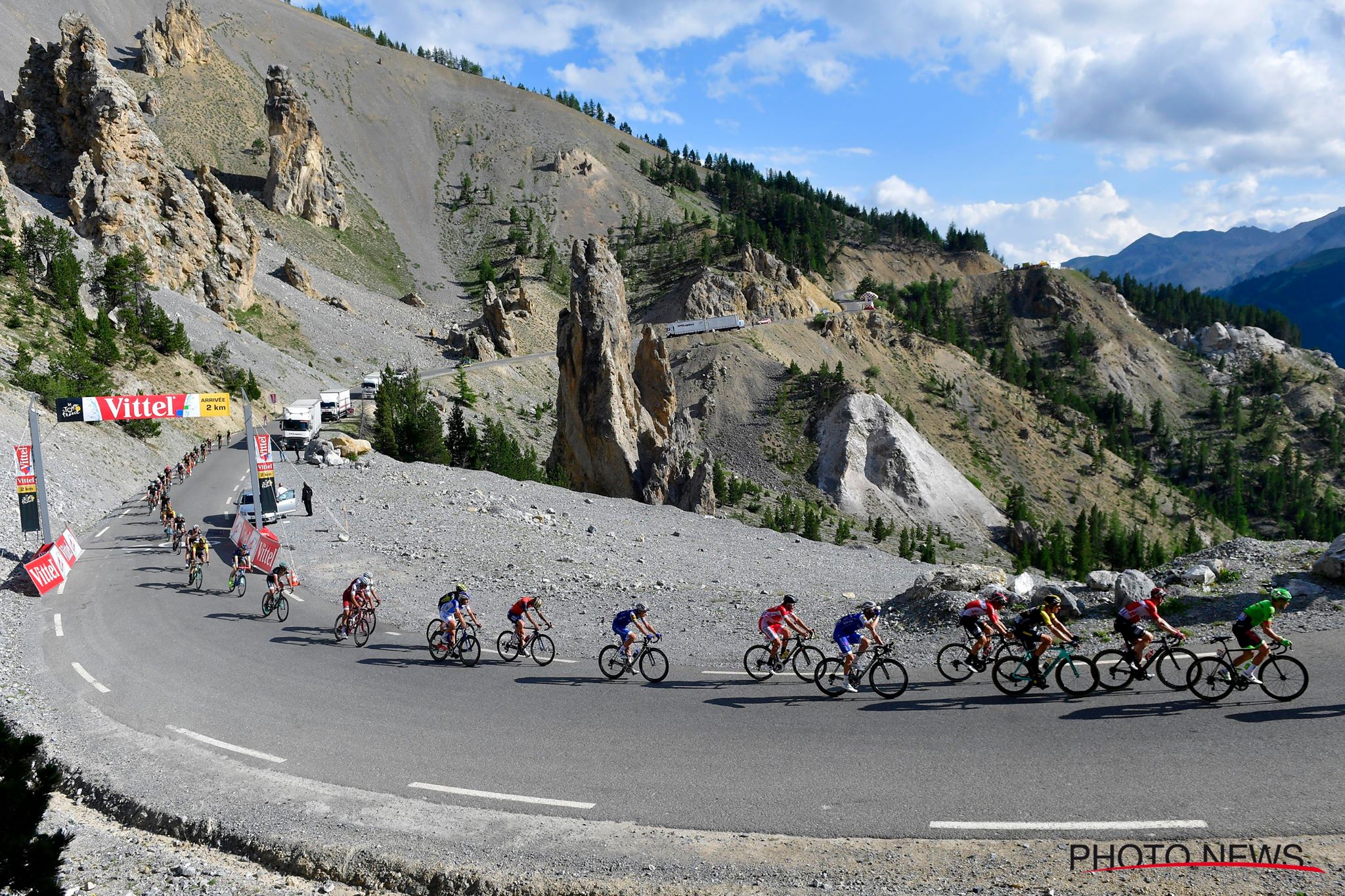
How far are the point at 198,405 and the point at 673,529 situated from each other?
2230 cm

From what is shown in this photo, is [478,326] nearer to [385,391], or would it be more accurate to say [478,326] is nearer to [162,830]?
[385,391]

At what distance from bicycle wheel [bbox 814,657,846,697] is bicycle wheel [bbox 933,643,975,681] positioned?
6.53 feet

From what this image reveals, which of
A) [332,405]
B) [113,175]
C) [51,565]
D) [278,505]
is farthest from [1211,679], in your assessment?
[113,175]

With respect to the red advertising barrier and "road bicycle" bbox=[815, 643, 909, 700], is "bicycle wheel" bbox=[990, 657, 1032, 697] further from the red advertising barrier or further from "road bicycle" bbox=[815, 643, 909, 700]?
the red advertising barrier

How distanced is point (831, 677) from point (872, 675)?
0.75 m

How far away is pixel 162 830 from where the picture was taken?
10648 mm

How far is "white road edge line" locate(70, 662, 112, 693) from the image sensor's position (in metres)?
15.4

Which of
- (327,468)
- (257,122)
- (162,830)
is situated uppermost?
(257,122)

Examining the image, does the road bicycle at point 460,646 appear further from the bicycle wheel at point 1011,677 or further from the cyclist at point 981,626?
the bicycle wheel at point 1011,677

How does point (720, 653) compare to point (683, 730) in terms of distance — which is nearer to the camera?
point (683, 730)

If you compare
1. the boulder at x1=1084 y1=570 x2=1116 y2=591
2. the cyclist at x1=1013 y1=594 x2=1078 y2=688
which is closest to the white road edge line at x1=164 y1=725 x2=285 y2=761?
the cyclist at x1=1013 y1=594 x2=1078 y2=688

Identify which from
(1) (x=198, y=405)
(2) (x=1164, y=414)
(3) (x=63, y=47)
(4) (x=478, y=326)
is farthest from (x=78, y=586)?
(2) (x=1164, y=414)

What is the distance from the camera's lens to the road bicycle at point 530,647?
54.2 feet

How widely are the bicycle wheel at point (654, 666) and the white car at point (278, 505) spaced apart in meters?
20.0
